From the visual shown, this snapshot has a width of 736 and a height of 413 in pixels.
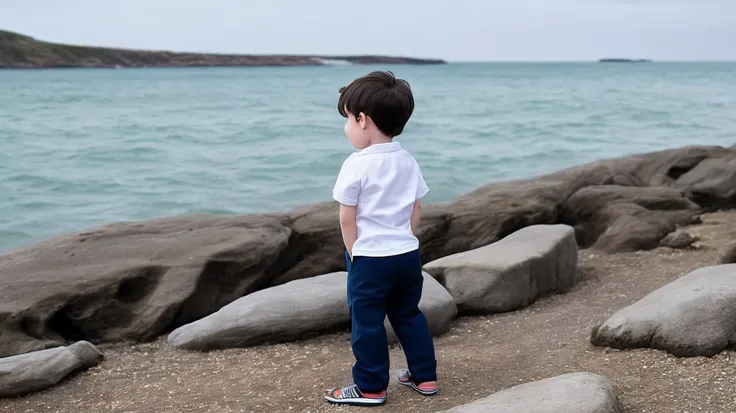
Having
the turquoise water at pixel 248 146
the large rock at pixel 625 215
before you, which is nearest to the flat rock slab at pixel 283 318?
the large rock at pixel 625 215

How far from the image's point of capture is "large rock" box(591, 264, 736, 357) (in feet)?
13.7

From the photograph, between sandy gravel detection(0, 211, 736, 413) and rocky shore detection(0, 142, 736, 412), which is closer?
sandy gravel detection(0, 211, 736, 413)

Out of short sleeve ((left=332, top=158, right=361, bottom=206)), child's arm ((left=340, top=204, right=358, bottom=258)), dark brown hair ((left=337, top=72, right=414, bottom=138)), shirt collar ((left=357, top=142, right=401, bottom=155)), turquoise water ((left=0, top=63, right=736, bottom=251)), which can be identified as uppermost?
dark brown hair ((left=337, top=72, right=414, bottom=138))

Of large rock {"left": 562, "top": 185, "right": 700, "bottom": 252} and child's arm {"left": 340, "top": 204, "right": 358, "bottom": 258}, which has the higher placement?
child's arm {"left": 340, "top": 204, "right": 358, "bottom": 258}

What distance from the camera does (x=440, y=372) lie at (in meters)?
4.39

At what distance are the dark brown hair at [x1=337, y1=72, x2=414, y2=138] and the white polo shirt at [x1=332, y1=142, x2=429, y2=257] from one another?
12cm

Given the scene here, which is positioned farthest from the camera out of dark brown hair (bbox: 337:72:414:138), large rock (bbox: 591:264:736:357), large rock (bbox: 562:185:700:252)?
large rock (bbox: 562:185:700:252)

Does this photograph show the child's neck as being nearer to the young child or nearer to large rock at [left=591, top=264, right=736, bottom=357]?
the young child

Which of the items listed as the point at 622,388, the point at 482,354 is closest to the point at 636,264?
the point at 482,354

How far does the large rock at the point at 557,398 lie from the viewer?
3418 millimetres

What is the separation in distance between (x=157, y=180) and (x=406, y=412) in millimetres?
12162

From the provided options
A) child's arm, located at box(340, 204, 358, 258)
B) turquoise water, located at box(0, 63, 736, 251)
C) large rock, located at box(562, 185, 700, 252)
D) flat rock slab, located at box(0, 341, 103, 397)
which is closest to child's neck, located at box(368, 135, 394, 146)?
child's arm, located at box(340, 204, 358, 258)

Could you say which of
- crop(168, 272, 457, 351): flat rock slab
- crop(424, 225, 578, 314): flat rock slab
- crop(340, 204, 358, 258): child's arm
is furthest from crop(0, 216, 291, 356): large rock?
crop(340, 204, 358, 258): child's arm

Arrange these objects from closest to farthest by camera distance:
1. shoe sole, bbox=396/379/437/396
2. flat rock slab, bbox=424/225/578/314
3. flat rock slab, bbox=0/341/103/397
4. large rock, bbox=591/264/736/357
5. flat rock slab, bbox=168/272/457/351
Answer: shoe sole, bbox=396/379/437/396, large rock, bbox=591/264/736/357, flat rock slab, bbox=0/341/103/397, flat rock slab, bbox=168/272/457/351, flat rock slab, bbox=424/225/578/314
